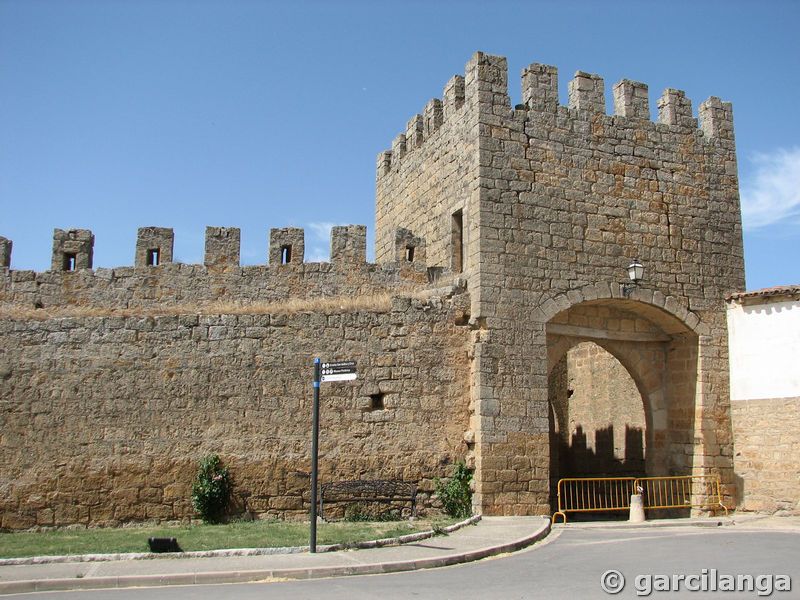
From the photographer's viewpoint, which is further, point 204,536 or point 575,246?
point 575,246

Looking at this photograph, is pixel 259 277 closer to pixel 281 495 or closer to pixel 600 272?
pixel 281 495

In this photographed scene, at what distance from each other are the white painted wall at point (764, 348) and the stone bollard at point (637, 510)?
2896 millimetres

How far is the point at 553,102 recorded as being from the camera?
13.8 metres

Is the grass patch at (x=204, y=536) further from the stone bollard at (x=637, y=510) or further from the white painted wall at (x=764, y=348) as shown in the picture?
the white painted wall at (x=764, y=348)

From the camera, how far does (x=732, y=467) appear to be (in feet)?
45.8

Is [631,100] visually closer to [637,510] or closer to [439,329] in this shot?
[439,329]

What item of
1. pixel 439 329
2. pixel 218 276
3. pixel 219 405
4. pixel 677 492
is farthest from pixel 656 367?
pixel 218 276

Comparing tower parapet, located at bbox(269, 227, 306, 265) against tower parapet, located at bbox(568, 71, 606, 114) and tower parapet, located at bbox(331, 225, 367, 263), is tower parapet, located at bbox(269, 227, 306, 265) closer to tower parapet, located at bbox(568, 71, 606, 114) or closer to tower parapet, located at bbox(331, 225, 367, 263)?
tower parapet, located at bbox(331, 225, 367, 263)

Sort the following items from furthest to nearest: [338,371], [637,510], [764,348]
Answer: [764,348] < [637,510] < [338,371]

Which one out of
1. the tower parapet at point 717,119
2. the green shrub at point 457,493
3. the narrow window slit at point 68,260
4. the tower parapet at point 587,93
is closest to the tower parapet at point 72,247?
the narrow window slit at point 68,260

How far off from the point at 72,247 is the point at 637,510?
11.4m

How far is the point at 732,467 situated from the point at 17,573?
11660 millimetres

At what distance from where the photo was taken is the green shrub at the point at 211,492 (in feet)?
38.6

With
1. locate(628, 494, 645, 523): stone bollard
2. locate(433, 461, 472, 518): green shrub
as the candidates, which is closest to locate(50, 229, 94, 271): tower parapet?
locate(433, 461, 472, 518): green shrub
